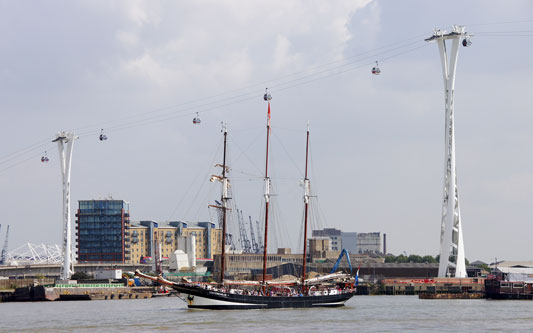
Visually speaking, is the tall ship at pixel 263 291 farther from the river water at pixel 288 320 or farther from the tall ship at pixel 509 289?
the tall ship at pixel 509 289

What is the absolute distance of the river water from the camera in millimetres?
88625

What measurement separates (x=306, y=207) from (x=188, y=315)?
34.1 metres

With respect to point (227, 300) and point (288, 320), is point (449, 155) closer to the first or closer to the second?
point (227, 300)

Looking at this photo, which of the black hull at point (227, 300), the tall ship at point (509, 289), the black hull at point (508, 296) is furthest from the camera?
Result: the tall ship at point (509, 289)

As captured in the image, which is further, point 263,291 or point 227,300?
point 263,291

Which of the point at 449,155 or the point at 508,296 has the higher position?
the point at 449,155

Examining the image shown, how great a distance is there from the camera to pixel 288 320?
98.4 meters

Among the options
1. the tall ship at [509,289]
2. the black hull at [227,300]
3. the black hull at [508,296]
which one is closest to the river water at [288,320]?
the black hull at [227,300]

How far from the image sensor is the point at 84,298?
181 metres

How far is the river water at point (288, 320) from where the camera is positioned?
88.6m

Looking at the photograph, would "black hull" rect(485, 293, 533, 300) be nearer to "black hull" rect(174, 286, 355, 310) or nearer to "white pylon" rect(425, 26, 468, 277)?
"white pylon" rect(425, 26, 468, 277)

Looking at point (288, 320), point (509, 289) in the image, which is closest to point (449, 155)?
point (509, 289)

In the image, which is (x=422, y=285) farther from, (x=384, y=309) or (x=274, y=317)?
(x=274, y=317)

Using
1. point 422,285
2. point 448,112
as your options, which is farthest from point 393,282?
point 448,112
